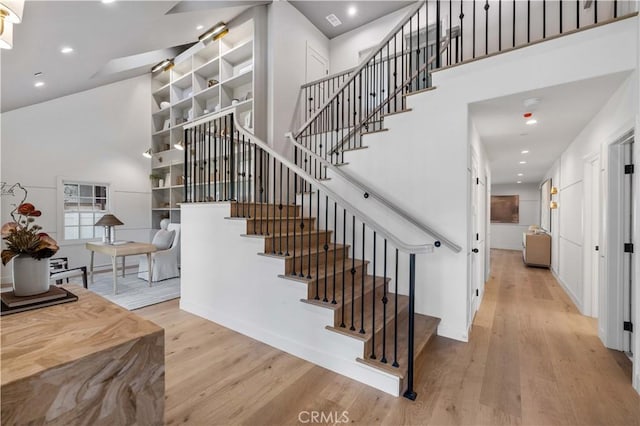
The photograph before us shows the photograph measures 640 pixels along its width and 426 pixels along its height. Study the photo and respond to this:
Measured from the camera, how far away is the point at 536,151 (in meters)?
4.48

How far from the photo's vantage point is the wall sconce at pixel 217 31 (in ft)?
15.5

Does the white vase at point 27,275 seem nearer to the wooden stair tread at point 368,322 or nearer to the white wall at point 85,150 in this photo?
the wooden stair tread at point 368,322

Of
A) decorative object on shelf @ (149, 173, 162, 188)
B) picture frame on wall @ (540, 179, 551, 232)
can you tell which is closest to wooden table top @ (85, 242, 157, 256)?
decorative object on shelf @ (149, 173, 162, 188)

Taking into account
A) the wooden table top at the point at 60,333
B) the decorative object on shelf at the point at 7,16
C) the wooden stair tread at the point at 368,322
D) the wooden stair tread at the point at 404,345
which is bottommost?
the wooden stair tread at the point at 404,345

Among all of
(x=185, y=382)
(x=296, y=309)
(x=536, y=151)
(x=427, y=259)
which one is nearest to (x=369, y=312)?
(x=296, y=309)

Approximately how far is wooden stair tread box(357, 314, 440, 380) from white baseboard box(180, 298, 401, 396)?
39 millimetres

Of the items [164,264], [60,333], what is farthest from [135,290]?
[60,333]

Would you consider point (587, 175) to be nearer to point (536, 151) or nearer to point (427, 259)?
point (536, 151)

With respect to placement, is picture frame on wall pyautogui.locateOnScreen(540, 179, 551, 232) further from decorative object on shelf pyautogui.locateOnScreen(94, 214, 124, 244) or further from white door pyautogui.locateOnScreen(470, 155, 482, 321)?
decorative object on shelf pyautogui.locateOnScreen(94, 214, 124, 244)

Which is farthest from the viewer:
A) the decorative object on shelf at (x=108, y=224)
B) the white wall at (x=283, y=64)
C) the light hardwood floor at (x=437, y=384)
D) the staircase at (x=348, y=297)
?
the decorative object on shelf at (x=108, y=224)

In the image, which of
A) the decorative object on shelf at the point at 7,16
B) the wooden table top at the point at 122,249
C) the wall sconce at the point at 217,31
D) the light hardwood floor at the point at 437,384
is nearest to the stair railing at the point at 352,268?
the light hardwood floor at the point at 437,384

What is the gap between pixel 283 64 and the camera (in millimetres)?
4484

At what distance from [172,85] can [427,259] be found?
6.33 m

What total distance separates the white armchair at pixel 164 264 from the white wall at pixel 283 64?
2.63 meters
